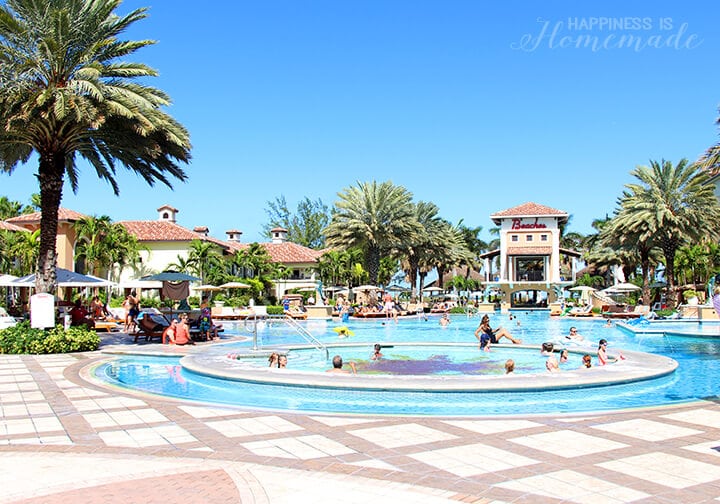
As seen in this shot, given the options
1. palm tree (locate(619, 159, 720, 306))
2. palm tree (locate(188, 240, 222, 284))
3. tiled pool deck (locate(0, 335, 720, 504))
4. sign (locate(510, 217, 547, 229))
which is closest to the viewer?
tiled pool deck (locate(0, 335, 720, 504))

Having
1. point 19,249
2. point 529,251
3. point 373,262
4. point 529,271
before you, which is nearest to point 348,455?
point 19,249

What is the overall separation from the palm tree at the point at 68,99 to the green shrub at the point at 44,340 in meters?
1.31

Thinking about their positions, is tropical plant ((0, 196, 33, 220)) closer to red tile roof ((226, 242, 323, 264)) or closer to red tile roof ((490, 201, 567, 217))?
red tile roof ((226, 242, 323, 264))

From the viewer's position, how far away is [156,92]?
802 inches

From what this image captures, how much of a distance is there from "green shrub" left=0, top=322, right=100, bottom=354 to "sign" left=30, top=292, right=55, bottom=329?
0.18 m

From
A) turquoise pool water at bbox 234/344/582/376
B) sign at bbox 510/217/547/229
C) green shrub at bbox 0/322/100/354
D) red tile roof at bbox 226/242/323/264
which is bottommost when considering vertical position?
turquoise pool water at bbox 234/344/582/376

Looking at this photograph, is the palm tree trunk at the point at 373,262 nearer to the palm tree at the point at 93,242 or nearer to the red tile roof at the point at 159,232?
the red tile roof at the point at 159,232

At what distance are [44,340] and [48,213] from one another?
373 centimetres

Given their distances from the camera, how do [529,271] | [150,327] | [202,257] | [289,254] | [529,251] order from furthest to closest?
1. [529,271]
2. [529,251]
3. [289,254]
4. [202,257]
5. [150,327]

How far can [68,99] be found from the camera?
56.6 ft

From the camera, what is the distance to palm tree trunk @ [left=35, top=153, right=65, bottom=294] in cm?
1903

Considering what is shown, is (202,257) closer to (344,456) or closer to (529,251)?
(529,251)

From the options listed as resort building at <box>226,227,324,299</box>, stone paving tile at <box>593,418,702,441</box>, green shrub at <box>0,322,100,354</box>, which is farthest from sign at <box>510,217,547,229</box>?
stone paving tile at <box>593,418,702,441</box>

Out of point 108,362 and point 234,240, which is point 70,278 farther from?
point 234,240
